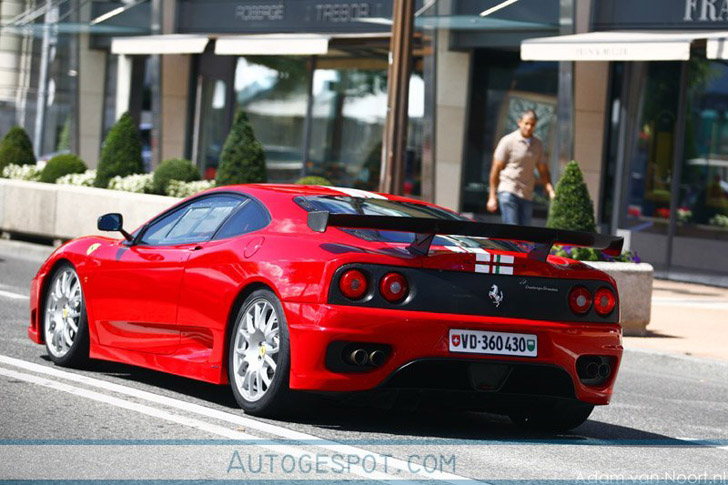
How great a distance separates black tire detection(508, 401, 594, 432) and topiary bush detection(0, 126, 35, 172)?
56.3 feet

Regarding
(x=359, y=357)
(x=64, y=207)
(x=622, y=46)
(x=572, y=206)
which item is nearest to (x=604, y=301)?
(x=359, y=357)

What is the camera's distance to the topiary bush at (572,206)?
1408cm

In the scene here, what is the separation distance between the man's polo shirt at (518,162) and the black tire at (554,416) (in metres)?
8.31

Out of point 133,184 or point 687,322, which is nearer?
point 687,322

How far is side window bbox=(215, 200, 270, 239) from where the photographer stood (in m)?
7.57

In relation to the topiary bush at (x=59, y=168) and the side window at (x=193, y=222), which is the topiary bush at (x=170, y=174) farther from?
the side window at (x=193, y=222)

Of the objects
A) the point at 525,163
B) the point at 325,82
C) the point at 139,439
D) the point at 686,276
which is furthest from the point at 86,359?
the point at 325,82

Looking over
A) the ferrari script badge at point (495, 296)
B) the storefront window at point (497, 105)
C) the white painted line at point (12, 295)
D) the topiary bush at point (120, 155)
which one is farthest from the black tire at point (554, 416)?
the topiary bush at point (120, 155)

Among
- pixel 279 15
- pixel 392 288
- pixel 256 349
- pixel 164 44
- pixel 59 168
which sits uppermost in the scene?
pixel 279 15

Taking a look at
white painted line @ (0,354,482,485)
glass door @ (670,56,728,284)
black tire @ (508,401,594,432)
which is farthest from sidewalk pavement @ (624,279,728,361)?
white painted line @ (0,354,482,485)

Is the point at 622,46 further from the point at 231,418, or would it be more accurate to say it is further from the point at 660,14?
the point at 231,418

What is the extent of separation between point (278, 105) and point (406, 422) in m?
19.1

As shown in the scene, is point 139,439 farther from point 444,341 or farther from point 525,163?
point 525,163

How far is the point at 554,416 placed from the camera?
7609mm
